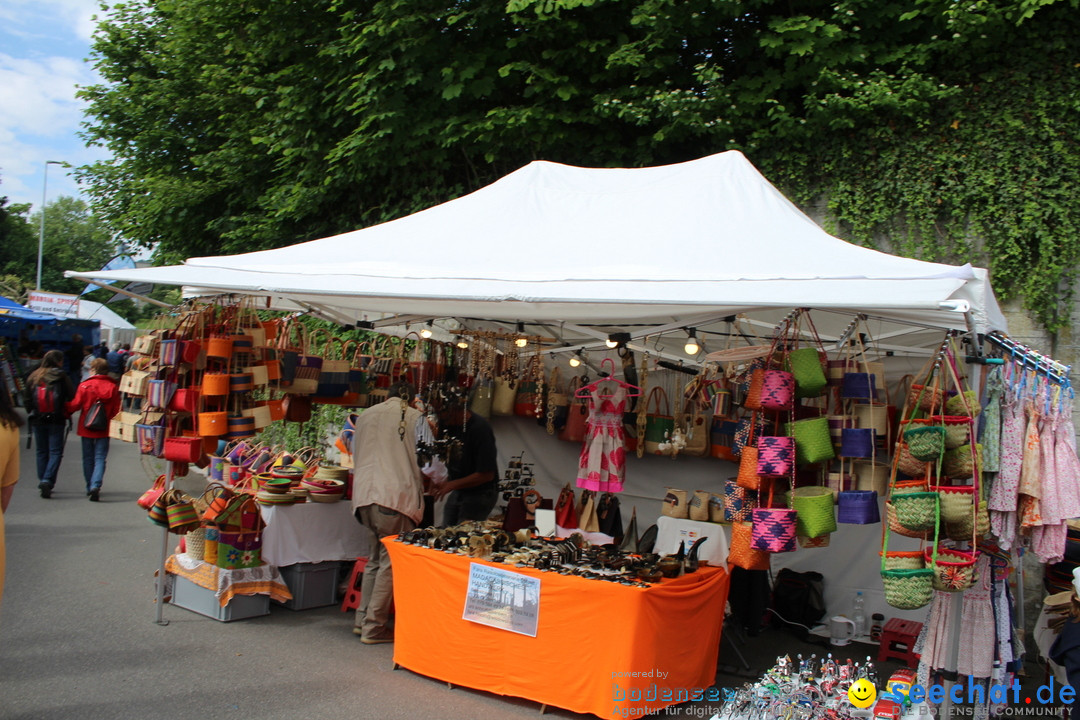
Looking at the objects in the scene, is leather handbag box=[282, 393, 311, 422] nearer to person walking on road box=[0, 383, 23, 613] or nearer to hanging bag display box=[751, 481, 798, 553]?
person walking on road box=[0, 383, 23, 613]

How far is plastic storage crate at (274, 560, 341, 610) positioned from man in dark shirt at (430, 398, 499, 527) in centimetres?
106

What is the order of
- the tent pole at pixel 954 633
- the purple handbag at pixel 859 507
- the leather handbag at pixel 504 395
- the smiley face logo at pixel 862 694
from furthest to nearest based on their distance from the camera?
the leather handbag at pixel 504 395 < the purple handbag at pixel 859 507 < the tent pole at pixel 954 633 < the smiley face logo at pixel 862 694

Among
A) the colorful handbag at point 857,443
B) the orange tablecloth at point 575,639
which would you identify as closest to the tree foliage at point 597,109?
the colorful handbag at point 857,443

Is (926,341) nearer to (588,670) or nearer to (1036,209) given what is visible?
(1036,209)

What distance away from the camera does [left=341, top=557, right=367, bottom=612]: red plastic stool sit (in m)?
5.70

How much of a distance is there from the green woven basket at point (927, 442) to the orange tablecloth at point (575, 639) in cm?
142

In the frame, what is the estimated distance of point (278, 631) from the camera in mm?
5223

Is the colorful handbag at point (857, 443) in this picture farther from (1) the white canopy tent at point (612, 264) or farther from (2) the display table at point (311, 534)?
(2) the display table at point (311, 534)

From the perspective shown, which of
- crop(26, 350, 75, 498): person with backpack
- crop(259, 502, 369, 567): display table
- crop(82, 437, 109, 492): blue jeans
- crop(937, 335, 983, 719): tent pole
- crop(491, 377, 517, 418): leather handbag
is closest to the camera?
crop(937, 335, 983, 719): tent pole

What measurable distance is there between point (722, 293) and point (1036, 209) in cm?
378

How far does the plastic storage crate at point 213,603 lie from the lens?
5.31m

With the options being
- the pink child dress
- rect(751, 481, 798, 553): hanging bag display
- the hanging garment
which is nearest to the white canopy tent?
the hanging garment

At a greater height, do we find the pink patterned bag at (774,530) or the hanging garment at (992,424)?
the hanging garment at (992,424)

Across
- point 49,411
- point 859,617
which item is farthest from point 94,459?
point 859,617
